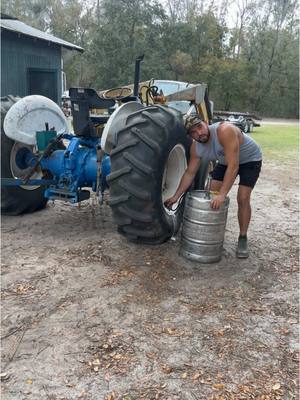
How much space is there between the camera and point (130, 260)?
4121 mm

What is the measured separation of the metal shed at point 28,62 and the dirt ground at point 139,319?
1127 cm

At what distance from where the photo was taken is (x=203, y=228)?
4062 mm

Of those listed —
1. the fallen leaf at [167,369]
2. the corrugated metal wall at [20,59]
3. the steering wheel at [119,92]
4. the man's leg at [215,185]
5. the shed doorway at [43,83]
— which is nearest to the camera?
the fallen leaf at [167,369]

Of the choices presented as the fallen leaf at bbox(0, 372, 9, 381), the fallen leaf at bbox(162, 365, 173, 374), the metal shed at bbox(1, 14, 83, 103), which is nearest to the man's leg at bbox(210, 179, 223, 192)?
the fallen leaf at bbox(162, 365, 173, 374)

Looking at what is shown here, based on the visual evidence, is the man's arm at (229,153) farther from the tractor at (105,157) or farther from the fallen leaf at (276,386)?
the fallen leaf at (276,386)

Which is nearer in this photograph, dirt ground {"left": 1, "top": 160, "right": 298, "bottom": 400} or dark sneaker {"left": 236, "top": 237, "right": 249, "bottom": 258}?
dirt ground {"left": 1, "top": 160, "right": 298, "bottom": 400}

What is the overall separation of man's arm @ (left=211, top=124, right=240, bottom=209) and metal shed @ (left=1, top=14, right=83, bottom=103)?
11835mm

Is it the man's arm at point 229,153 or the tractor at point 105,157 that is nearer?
the tractor at point 105,157

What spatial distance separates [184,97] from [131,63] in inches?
1155

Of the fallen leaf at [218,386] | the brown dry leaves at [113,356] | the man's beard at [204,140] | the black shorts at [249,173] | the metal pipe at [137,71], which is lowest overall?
the fallen leaf at [218,386]

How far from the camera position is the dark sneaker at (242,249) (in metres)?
4.38

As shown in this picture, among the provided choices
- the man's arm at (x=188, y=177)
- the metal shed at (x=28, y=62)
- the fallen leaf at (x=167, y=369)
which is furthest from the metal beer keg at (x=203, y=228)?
the metal shed at (x=28, y=62)

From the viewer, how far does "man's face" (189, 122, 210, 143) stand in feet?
13.3

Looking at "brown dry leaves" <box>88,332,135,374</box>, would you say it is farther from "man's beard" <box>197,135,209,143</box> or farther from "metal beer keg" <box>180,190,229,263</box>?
"man's beard" <box>197,135,209,143</box>
